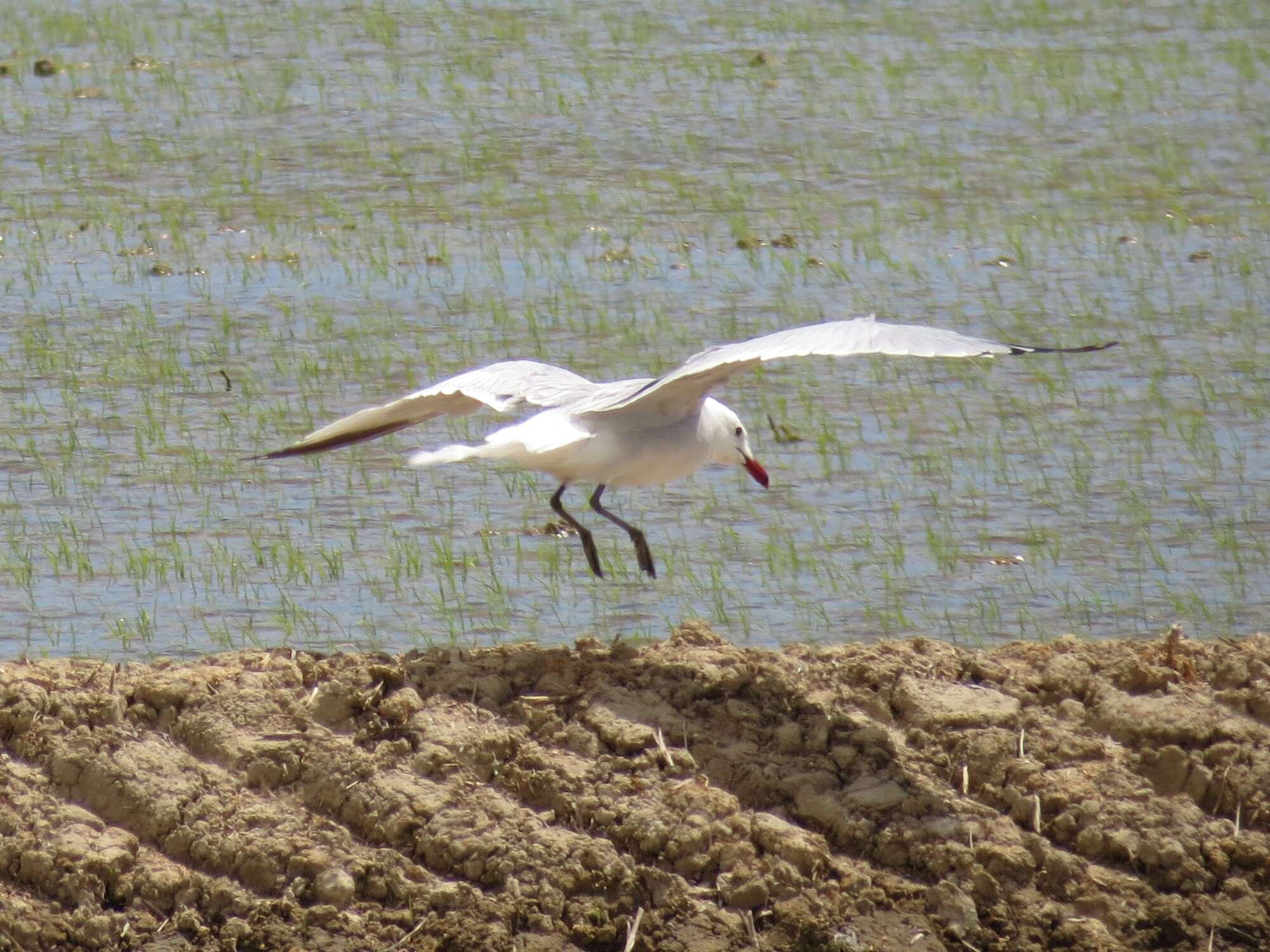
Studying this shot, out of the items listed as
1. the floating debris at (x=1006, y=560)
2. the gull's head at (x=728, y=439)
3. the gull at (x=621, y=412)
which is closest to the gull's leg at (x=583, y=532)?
the gull at (x=621, y=412)

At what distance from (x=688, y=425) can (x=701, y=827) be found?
173 cm

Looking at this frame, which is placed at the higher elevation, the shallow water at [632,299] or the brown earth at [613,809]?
the shallow water at [632,299]

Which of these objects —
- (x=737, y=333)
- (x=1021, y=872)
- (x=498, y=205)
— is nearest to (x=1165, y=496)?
(x=737, y=333)

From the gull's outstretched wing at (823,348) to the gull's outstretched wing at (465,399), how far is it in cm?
31

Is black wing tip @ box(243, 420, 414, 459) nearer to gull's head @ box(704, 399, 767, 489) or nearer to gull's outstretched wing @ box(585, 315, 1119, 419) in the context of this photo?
gull's outstretched wing @ box(585, 315, 1119, 419)

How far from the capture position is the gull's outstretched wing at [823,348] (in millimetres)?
6359

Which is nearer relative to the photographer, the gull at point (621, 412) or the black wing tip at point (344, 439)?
the gull at point (621, 412)

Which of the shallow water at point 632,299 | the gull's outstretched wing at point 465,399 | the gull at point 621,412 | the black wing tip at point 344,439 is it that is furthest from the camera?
the shallow water at point 632,299

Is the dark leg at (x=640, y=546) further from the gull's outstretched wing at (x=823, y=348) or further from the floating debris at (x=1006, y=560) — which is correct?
the floating debris at (x=1006, y=560)

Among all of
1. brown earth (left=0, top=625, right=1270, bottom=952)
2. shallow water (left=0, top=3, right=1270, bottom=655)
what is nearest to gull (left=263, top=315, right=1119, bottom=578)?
brown earth (left=0, top=625, right=1270, bottom=952)

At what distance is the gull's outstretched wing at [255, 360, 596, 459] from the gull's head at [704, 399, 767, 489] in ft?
1.57

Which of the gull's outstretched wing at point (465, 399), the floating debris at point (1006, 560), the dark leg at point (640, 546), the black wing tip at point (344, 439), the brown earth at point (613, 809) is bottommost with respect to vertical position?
the brown earth at point (613, 809)

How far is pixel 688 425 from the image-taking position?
719cm

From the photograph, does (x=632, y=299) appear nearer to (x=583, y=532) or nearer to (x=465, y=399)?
(x=583, y=532)
